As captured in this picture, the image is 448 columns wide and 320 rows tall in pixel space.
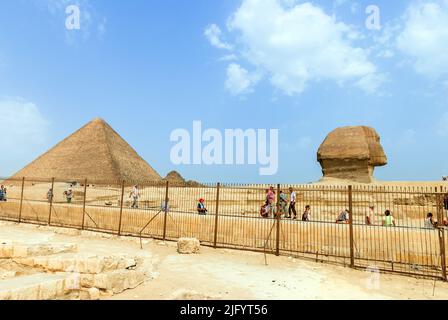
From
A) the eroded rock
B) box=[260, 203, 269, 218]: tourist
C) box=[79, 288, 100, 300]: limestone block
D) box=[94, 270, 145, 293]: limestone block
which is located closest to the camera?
box=[79, 288, 100, 300]: limestone block

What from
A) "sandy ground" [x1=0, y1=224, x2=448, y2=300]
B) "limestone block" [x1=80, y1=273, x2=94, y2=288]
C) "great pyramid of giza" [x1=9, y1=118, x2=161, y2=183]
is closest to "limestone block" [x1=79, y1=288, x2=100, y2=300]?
"limestone block" [x1=80, y1=273, x2=94, y2=288]

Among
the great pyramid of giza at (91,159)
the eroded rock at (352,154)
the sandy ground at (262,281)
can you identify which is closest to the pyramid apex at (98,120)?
the great pyramid of giza at (91,159)

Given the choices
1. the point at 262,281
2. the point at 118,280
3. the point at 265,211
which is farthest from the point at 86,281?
the point at 265,211

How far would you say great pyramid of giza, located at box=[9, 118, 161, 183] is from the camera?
164 feet

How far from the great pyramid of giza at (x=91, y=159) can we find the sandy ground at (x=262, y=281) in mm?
41585

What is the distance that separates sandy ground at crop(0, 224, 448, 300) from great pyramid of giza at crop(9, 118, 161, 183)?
136 feet

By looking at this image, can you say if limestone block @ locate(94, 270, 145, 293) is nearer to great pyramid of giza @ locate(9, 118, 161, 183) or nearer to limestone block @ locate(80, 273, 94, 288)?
limestone block @ locate(80, 273, 94, 288)

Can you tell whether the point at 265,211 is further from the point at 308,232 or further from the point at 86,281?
the point at 86,281

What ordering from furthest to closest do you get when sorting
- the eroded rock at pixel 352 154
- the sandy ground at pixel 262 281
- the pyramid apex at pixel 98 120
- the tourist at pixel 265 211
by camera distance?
1. the pyramid apex at pixel 98 120
2. the eroded rock at pixel 352 154
3. the tourist at pixel 265 211
4. the sandy ground at pixel 262 281

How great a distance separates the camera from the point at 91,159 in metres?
51.3

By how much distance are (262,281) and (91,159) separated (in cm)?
5023

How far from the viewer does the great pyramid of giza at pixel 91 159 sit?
50.0 metres

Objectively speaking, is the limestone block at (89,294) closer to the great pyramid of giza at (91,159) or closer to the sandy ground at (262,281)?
the sandy ground at (262,281)
